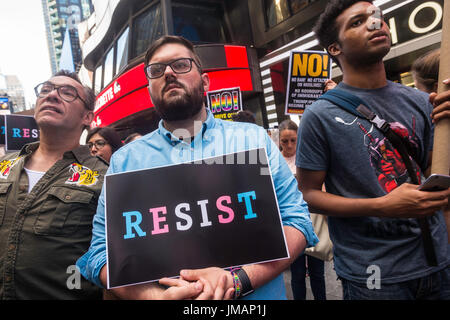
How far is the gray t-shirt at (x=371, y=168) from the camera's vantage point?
1.44 meters

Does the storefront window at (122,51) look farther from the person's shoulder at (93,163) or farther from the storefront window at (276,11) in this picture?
the person's shoulder at (93,163)

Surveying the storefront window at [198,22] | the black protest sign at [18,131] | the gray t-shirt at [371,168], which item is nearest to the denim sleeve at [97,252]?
the gray t-shirt at [371,168]

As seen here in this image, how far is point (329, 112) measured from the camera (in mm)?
1620

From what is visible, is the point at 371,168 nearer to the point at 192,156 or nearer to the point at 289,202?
the point at 289,202

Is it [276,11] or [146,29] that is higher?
[146,29]

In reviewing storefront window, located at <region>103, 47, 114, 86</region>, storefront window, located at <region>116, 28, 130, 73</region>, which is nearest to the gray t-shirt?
storefront window, located at <region>116, 28, 130, 73</region>

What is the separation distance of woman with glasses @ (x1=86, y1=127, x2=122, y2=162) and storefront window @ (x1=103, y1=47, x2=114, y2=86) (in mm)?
11060

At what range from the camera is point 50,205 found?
186 cm

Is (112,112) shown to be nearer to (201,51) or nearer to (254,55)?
(201,51)

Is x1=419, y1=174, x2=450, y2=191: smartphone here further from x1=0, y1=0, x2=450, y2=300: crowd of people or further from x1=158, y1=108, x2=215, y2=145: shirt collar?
x1=158, y1=108, x2=215, y2=145: shirt collar

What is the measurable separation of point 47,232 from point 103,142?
2404 millimetres

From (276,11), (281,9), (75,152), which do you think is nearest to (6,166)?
(75,152)
